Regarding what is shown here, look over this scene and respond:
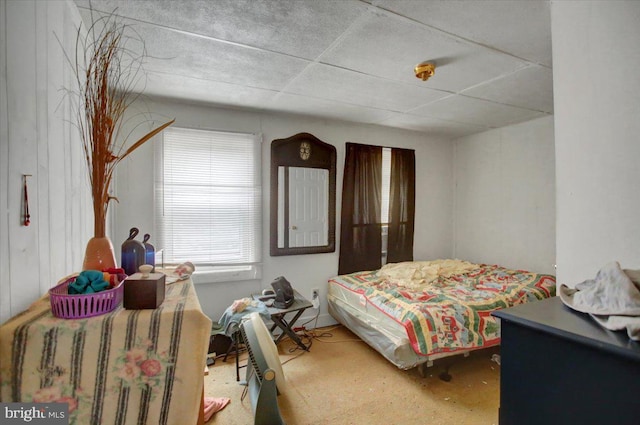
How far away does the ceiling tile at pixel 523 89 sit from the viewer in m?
2.23

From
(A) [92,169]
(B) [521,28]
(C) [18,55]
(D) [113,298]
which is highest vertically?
(B) [521,28]

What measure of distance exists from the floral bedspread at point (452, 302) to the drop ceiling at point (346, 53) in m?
1.81

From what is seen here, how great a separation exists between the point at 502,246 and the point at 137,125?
4.35m

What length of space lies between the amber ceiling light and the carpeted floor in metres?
2.24

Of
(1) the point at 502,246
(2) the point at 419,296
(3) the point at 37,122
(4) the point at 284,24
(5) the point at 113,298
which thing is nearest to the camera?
(5) the point at 113,298

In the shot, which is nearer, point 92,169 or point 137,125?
point 92,169

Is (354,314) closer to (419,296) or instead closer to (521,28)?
(419,296)

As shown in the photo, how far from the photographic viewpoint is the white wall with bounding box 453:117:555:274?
128 inches

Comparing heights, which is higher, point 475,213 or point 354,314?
point 475,213

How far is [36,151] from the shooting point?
1.05 meters

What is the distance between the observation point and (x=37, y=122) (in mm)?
1055

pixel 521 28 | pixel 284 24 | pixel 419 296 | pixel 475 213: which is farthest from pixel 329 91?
pixel 475 213

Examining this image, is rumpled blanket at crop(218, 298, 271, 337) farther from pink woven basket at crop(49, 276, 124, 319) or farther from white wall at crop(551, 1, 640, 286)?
white wall at crop(551, 1, 640, 286)

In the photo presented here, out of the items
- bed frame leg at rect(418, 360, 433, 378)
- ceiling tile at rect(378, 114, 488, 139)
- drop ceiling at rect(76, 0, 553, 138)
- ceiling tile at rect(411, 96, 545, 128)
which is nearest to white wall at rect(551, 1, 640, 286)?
drop ceiling at rect(76, 0, 553, 138)
